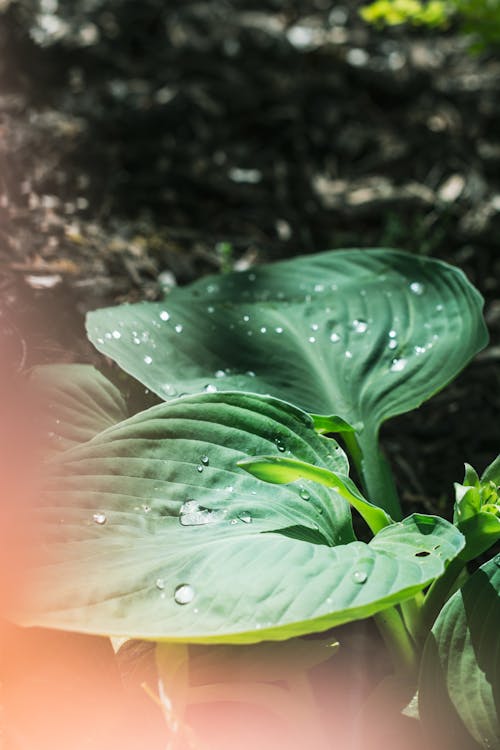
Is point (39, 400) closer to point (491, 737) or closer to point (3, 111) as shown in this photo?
point (491, 737)

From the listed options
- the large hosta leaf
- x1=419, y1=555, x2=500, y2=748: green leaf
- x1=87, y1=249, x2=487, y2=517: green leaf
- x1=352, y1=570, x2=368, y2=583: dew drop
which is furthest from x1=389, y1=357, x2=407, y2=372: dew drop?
x1=352, y1=570, x2=368, y2=583: dew drop

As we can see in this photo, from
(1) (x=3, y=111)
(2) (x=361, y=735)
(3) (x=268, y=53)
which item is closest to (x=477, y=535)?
(2) (x=361, y=735)

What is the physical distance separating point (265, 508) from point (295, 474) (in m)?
0.08

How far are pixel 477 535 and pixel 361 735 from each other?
32 centimetres

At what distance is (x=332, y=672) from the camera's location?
114 cm

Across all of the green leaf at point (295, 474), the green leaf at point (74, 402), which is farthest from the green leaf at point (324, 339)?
the green leaf at point (295, 474)

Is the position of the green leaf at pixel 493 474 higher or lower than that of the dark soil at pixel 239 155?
higher

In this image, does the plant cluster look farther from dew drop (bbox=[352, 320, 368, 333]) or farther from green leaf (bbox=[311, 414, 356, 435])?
green leaf (bbox=[311, 414, 356, 435])

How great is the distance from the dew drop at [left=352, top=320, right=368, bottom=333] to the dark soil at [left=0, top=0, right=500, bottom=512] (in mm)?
382

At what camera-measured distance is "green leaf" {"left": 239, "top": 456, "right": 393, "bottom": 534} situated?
3.15 ft

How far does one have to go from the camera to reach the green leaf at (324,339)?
130cm

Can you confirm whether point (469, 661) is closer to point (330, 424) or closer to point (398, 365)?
point (330, 424)

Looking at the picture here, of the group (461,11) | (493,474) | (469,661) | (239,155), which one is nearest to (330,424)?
(493,474)

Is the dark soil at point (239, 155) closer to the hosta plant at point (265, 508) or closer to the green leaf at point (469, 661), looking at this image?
the hosta plant at point (265, 508)
